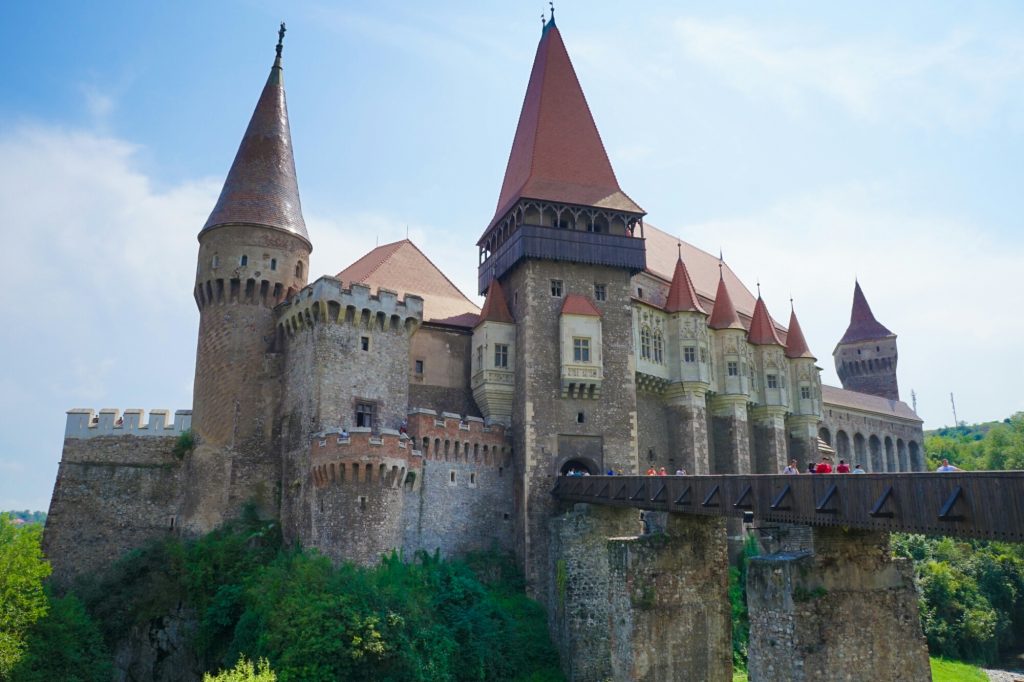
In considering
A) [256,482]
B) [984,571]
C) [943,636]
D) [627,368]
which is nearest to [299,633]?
[256,482]

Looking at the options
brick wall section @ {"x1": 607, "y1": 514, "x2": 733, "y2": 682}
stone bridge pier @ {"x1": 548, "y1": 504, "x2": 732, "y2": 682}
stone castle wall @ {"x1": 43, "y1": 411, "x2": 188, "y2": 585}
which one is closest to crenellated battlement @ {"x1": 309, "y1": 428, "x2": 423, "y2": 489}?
stone castle wall @ {"x1": 43, "y1": 411, "x2": 188, "y2": 585}

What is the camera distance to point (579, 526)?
28.6m

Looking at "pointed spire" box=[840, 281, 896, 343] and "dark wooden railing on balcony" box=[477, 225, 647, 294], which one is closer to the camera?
"dark wooden railing on balcony" box=[477, 225, 647, 294]

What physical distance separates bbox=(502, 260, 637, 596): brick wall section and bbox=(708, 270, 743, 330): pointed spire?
7475mm

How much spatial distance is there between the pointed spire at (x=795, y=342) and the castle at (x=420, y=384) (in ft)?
22.0

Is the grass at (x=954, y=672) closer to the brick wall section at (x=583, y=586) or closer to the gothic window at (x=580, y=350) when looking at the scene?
the brick wall section at (x=583, y=586)

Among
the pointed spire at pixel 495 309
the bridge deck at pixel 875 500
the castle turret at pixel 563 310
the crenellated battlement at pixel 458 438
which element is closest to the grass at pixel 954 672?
the castle turret at pixel 563 310

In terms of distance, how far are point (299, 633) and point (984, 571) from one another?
1436 inches

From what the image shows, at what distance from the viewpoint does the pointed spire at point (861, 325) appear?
Answer: 72.5 meters

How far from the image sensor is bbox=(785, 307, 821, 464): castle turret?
43312mm

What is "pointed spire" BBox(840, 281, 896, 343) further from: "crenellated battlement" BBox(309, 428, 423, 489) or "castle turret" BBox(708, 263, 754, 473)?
"crenellated battlement" BBox(309, 428, 423, 489)

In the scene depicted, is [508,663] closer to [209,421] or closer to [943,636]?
[209,421]

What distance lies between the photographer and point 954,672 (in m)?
35.2

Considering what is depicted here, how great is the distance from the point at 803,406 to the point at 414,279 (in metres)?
21.8
